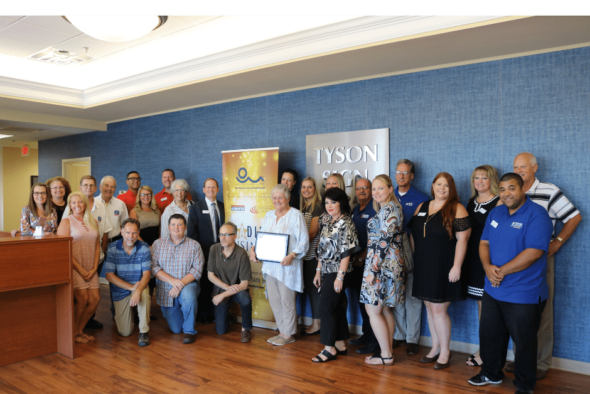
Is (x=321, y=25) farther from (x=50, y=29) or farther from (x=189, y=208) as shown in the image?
(x=50, y=29)

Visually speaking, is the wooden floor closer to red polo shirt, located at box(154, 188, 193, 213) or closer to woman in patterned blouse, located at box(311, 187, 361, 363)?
woman in patterned blouse, located at box(311, 187, 361, 363)

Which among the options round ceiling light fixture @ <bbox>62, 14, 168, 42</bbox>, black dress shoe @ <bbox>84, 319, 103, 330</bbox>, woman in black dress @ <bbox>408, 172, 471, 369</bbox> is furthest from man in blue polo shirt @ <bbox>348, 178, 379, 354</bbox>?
black dress shoe @ <bbox>84, 319, 103, 330</bbox>

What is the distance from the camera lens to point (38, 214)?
15.5ft

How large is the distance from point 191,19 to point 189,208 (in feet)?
7.10

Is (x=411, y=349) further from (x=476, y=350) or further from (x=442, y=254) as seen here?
(x=442, y=254)

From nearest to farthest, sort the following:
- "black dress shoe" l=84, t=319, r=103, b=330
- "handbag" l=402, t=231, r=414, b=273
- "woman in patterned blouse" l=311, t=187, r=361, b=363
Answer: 1. "woman in patterned blouse" l=311, t=187, r=361, b=363
2. "handbag" l=402, t=231, r=414, b=273
3. "black dress shoe" l=84, t=319, r=103, b=330

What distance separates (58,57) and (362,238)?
186 inches

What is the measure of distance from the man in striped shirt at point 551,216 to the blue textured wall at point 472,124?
0.21m

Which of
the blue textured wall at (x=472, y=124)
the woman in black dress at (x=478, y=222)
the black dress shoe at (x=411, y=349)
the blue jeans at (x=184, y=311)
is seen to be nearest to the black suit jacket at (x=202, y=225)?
the blue jeans at (x=184, y=311)

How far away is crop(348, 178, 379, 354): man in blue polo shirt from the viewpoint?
444cm

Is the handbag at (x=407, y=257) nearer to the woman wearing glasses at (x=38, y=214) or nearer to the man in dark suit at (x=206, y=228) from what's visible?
the man in dark suit at (x=206, y=228)

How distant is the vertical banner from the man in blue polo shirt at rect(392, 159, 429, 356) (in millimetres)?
1441
